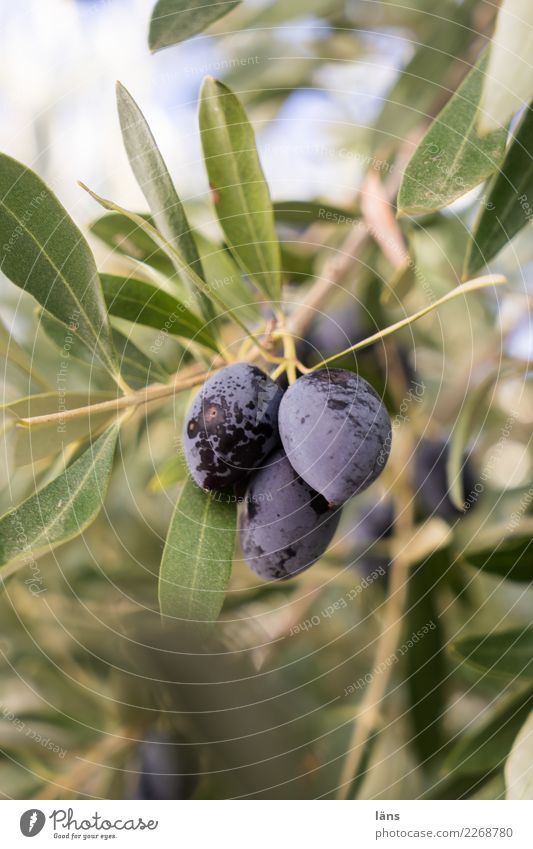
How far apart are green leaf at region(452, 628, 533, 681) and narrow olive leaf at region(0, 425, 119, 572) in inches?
16.3

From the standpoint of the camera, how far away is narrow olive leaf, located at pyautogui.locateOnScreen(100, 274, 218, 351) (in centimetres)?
64

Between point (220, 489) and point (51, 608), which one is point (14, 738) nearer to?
point (51, 608)

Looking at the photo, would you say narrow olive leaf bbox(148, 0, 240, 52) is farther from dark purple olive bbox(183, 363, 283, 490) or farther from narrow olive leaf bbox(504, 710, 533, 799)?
narrow olive leaf bbox(504, 710, 533, 799)

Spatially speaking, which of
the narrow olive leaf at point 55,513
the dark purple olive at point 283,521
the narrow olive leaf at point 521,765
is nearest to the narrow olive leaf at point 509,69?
the dark purple olive at point 283,521

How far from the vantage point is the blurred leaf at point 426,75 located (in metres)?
0.91

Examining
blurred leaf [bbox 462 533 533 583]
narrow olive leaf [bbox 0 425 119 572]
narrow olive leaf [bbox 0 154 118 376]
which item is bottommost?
blurred leaf [bbox 462 533 533 583]

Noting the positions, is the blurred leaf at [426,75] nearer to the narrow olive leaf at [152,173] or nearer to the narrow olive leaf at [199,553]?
the narrow olive leaf at [152,173]

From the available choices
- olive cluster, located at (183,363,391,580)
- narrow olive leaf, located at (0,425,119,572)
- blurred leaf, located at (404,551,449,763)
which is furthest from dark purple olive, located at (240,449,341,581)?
blurred leaf, located at (404,551,449,763)

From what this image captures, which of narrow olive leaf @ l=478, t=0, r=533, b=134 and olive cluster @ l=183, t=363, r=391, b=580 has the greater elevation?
narrow olive leaf @ l=478, t=0, r=533, b=134

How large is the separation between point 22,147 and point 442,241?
579mm

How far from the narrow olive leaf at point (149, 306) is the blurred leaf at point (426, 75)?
45 centimetres

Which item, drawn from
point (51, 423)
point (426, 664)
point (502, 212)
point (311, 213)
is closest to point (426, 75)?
point (311, 213)
